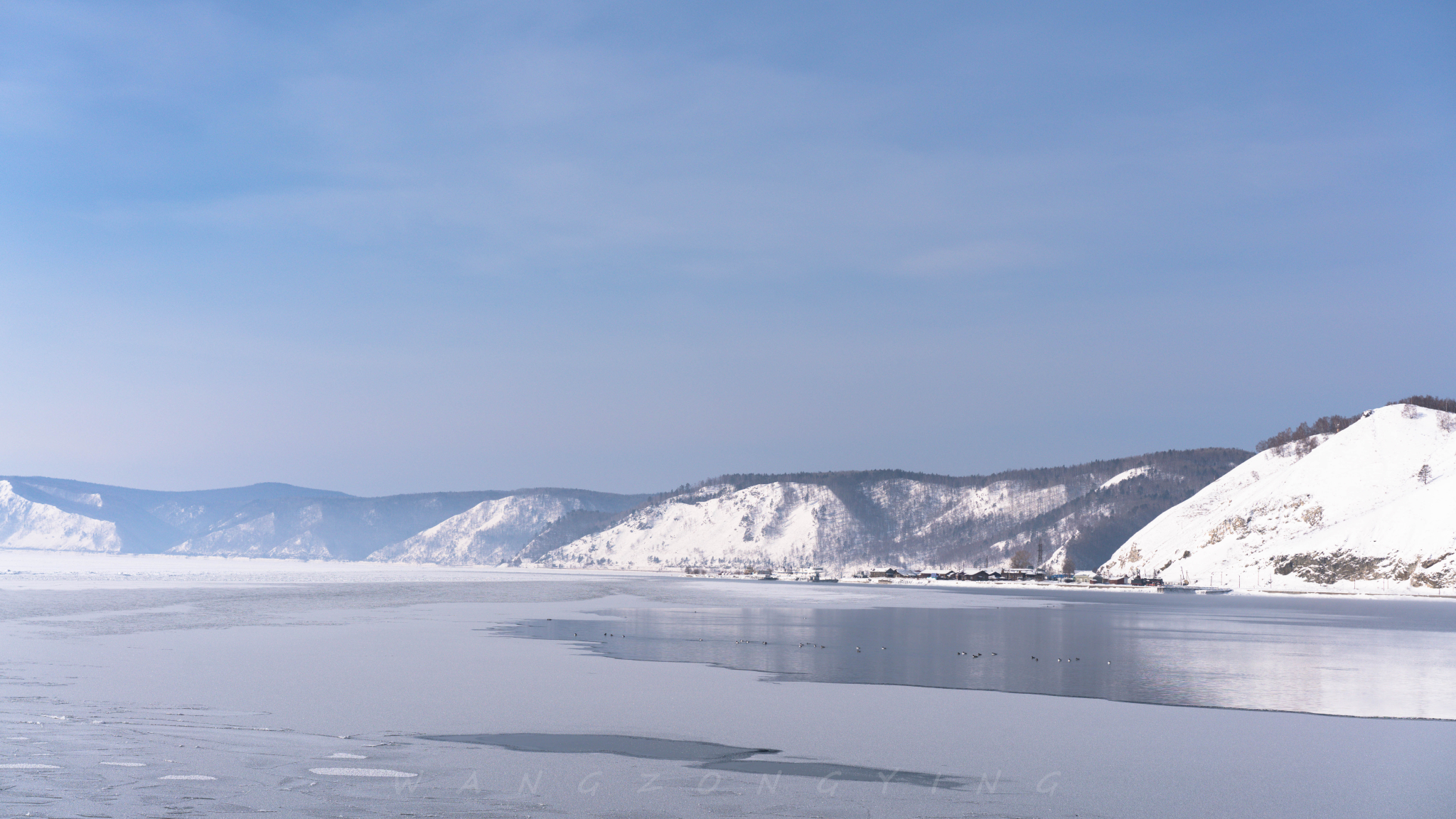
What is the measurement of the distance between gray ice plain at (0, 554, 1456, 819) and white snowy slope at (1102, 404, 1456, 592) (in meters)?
106

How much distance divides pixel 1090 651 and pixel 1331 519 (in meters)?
134

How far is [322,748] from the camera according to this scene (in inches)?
695

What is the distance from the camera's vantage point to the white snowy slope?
12781cm

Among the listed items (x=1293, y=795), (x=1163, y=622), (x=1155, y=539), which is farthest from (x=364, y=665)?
(x=1155, y=539)

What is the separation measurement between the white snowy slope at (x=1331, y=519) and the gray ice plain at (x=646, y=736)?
106 metres

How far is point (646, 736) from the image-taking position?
19578 millimetres

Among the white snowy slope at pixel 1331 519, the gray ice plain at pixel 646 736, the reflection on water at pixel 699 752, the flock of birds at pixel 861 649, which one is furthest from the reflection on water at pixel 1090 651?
the white snowy slope at pixel 1331 519

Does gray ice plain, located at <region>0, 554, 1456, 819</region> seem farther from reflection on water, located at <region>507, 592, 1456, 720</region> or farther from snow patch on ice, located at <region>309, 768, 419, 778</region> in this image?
reflection on water, located at <region>507, 592, 1456, 720</region>

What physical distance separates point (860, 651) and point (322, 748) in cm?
2419

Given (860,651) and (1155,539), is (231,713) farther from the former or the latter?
(1155,539)

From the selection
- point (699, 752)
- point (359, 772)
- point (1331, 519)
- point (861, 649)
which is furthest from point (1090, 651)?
point (1331, 519)

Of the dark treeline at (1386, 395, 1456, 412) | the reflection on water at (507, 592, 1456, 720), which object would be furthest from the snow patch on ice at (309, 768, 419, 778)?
the dark treeline at (1386, 395, 1456, 412)

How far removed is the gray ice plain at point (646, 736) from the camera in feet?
47.8

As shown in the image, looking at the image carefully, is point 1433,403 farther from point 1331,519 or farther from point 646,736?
point 646,736
